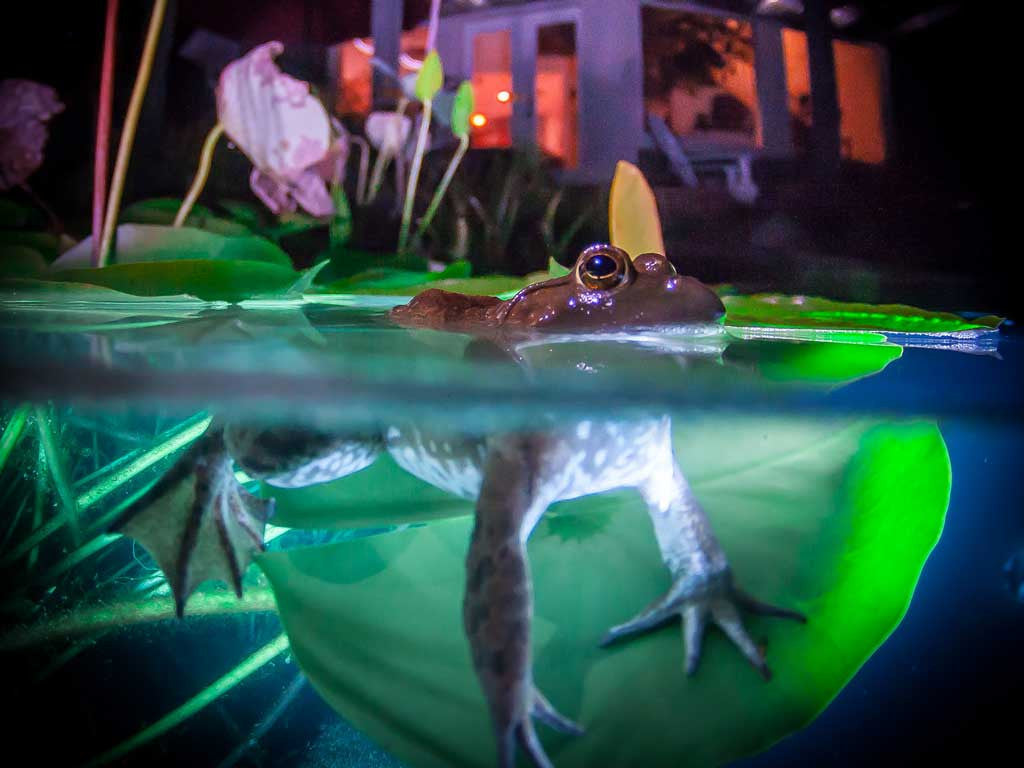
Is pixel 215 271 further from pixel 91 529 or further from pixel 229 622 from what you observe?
pixel 229 622

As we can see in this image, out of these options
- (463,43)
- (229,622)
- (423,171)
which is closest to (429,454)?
(229,622)

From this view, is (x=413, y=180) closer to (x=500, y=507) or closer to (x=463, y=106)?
(x=463, y=106)

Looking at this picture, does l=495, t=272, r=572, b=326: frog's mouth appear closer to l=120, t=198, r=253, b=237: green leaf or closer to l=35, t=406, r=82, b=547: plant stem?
l=35, t=406, r=82, b=547: plant stem

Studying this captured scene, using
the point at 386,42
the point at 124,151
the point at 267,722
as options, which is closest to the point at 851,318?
the point at 386,42

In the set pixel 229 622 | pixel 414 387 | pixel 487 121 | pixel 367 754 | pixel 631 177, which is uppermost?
pixel 487 121

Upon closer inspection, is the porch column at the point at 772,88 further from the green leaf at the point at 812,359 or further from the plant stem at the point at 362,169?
the plant stem at the point at 362,169

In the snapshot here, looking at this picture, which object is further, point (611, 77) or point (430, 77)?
point (430, 77)
